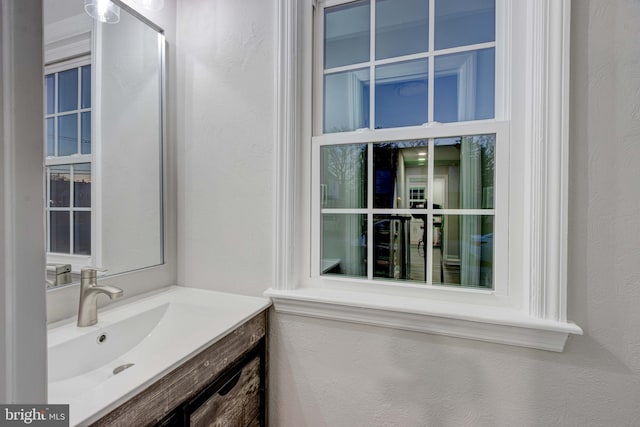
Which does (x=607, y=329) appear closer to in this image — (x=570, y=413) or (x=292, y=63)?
(x=570, y=413)

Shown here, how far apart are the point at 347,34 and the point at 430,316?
3.91 feet

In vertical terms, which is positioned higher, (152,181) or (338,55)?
(338,55)

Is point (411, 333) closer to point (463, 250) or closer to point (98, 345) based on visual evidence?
point (463, 250)

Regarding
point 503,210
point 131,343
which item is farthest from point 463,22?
point 131,343

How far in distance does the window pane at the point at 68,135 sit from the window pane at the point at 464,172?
1337 millimetres

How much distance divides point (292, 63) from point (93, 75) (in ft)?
2.48

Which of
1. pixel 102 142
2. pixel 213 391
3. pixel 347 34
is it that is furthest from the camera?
pixel 347 34

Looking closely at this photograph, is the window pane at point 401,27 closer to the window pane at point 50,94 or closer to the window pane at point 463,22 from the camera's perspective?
the window pane at point 463,22

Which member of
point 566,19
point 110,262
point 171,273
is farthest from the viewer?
point 171,273

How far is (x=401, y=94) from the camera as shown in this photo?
1162 millimetres

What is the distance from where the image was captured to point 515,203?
100 cm

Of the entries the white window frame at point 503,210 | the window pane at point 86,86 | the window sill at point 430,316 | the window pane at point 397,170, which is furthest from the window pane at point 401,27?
the window pane at point 86,86

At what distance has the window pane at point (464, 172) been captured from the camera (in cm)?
105

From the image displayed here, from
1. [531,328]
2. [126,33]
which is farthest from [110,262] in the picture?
[531,328]
